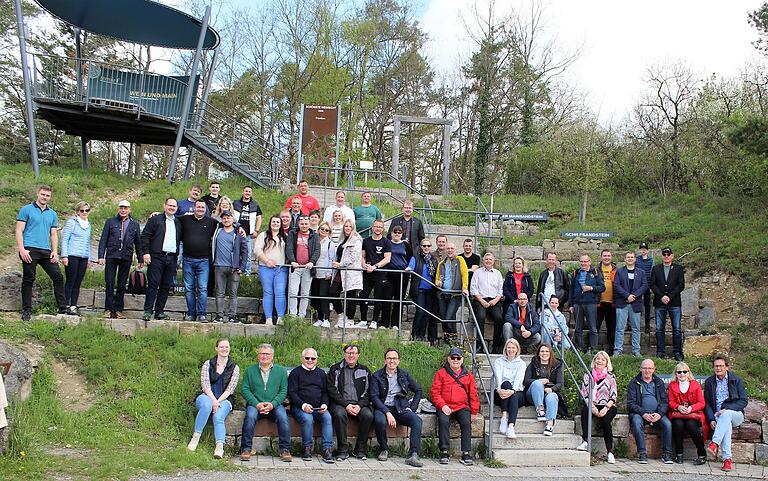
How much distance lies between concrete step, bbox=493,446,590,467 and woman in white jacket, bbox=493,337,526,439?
24cm

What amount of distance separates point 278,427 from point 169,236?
3621mm

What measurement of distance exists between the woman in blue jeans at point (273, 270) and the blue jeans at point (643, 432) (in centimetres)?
498

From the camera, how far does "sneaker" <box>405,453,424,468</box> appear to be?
805 cm

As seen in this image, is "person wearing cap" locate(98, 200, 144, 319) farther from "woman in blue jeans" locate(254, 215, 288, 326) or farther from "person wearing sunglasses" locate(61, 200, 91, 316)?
"woman in blue jeans" locate(254, 215, 288, 326)

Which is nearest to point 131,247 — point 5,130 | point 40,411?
point 40,411

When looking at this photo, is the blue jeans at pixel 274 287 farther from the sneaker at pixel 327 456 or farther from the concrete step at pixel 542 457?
the concrete step at pixel 542 457

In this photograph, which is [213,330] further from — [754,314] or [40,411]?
[754,314]

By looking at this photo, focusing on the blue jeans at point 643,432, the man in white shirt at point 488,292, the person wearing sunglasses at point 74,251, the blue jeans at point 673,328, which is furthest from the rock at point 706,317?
the person wearing sunglasses at point 74,251

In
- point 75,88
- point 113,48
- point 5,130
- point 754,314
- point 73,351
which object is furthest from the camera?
point 113,48

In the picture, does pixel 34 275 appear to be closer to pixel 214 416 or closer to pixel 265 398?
pixel 214 416

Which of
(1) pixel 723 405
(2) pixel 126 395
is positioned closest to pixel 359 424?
(2) pixel 126 395

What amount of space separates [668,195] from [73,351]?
17456 mm

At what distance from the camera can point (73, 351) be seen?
913 cm

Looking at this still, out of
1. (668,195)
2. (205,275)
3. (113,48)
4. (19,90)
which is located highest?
(113,48)
